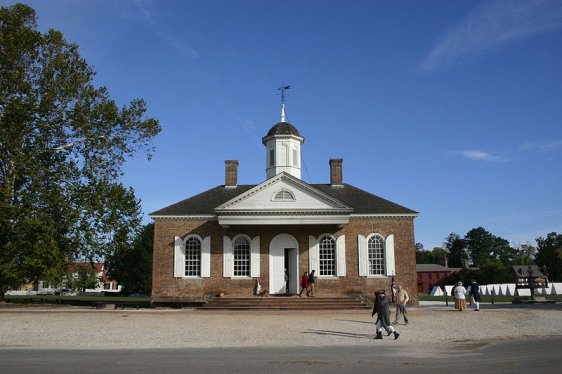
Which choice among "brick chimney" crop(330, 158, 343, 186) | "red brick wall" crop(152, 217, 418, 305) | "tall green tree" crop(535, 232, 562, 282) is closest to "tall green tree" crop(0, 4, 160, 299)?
"red brick wall" crop(152, 217, 418, 305)

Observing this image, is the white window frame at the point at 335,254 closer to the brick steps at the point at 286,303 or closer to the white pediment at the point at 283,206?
the white pediment at the point at 283,206

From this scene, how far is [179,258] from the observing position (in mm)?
28938

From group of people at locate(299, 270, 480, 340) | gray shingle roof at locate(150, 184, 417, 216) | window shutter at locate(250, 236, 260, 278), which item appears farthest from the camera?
gray shingle roof at locate(150, 184, 417, 216)

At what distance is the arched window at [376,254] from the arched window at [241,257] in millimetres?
7030

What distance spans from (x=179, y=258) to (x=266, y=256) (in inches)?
198

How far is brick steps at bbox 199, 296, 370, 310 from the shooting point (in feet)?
80.8

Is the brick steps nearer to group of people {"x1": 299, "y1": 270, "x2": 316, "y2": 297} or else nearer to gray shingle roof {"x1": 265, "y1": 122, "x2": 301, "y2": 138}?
group of people {"x1": 299, "y1": 270, "x2": 316, "y2": 297}

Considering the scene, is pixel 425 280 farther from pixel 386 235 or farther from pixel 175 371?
pixel 175 371

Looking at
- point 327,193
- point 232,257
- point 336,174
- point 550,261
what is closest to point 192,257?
point 232,257

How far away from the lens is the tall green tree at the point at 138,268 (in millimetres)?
57094

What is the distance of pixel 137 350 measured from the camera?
12398mm

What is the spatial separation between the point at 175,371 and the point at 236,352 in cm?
305

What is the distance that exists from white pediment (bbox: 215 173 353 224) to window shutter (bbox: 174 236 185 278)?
11.0 ft

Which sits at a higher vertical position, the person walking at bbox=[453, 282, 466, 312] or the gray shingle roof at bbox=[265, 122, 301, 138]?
the gray shingle roof at bbox=[265, 122, 301, 138]
